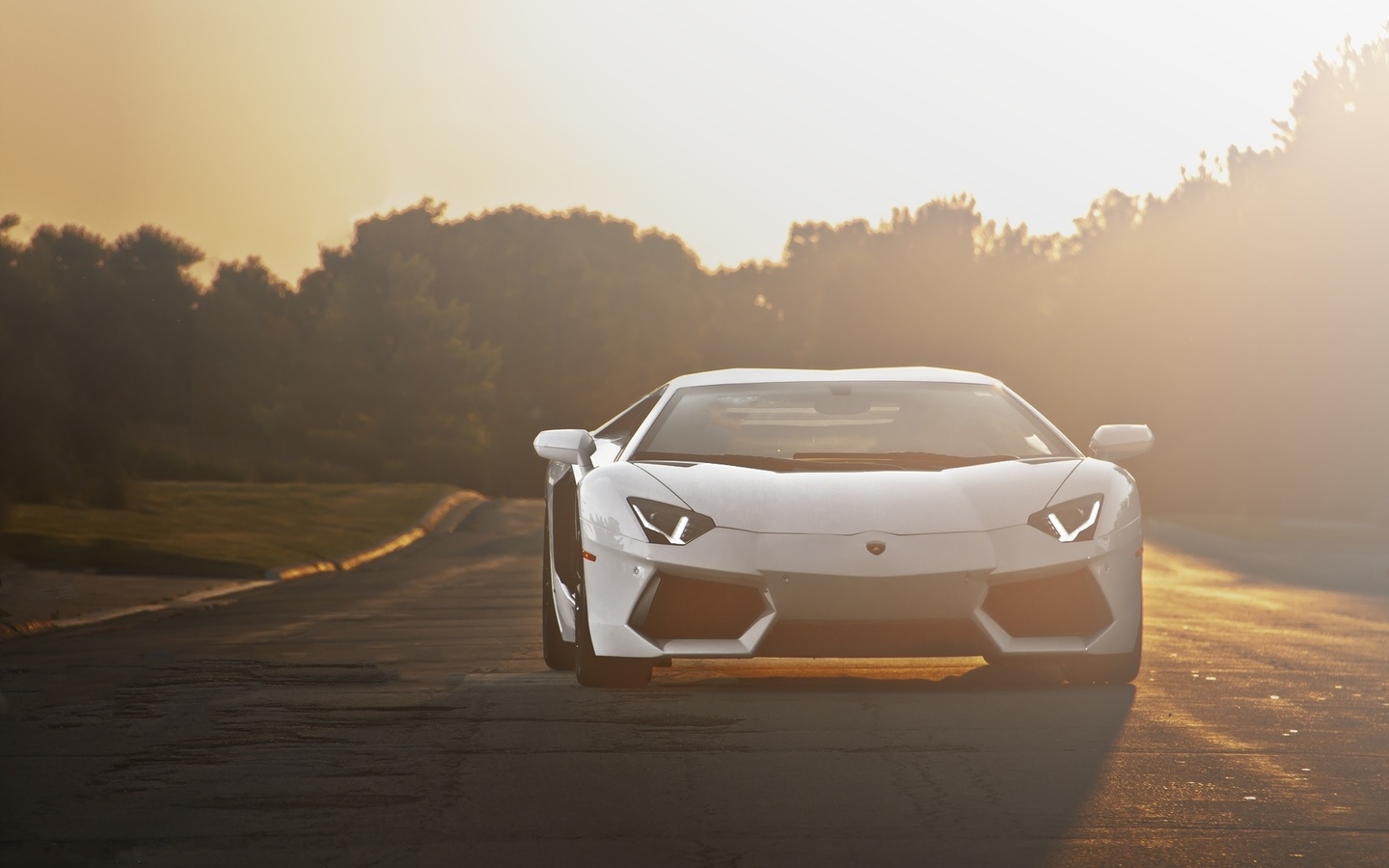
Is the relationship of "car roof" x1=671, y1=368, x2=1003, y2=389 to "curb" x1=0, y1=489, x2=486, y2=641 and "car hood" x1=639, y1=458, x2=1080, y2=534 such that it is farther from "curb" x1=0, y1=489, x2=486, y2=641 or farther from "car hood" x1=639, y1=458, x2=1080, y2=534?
"curb" x1=0, y1=489, x2=486, y2=641

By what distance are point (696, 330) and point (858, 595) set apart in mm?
98212

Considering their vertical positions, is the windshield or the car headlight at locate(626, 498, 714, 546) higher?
the windshield

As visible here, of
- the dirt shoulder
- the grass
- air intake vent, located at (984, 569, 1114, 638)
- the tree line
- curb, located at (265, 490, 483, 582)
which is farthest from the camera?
the tree line

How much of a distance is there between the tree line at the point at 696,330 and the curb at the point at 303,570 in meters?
5.31

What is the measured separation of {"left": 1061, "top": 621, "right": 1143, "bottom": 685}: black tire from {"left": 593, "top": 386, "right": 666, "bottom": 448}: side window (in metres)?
2.32

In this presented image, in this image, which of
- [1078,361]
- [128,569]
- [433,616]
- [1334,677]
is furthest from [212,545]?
[1078,361]

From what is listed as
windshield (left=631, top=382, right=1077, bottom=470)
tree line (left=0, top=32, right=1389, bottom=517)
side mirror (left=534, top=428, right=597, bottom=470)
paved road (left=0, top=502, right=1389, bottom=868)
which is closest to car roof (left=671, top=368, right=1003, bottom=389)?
windshield (left=631, top=382, right=1077, bottom=470)

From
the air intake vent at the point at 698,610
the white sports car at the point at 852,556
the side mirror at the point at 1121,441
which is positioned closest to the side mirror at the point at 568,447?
the white sports car at the point at 852,556

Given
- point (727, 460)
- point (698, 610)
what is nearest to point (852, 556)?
point (698, 610)

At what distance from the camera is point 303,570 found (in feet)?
79.5

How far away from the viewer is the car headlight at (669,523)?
737 cm

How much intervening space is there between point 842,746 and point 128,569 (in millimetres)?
16577

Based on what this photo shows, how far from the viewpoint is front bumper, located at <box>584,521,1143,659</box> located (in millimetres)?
7156

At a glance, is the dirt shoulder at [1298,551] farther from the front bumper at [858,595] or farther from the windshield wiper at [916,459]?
the front bumper at [858,595]
